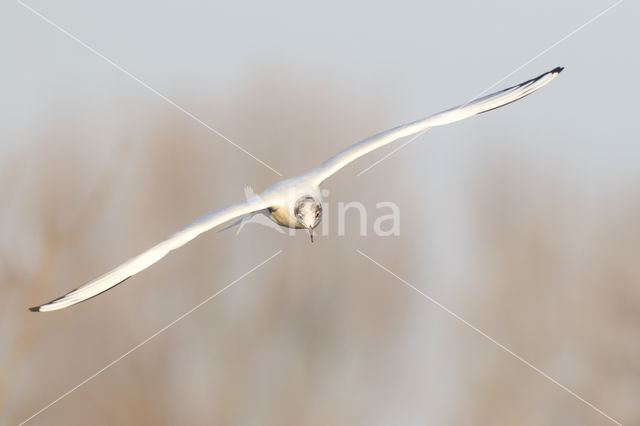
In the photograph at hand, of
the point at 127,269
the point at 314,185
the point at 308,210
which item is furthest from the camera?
the point at 314,185

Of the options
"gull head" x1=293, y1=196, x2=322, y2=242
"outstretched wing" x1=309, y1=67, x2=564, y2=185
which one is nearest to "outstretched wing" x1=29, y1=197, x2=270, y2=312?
"gull head" x1=293, y1=196, x2=322, y2=242

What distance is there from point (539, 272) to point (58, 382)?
19.5ft

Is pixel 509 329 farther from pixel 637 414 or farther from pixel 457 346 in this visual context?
pixel 637 414

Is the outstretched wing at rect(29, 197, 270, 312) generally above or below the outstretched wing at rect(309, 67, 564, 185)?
below

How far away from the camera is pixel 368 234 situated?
10531 mm

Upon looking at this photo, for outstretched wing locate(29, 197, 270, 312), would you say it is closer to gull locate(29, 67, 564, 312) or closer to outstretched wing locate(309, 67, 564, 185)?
gull locate(29, 67, 564, 312)

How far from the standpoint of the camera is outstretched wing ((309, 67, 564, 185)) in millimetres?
6621

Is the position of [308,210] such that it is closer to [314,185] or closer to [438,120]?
[314,185]

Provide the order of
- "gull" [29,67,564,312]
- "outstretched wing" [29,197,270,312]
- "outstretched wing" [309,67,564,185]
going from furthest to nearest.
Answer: "outstretched wing" [309,67,564,185] → "gull" [29,67,564,312] → "outstretched wing" [29,197,270,312]

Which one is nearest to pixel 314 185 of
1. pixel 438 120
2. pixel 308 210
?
pixel 308 210

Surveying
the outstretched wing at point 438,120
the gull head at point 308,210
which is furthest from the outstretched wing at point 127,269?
the outstretched wing at point 438,120

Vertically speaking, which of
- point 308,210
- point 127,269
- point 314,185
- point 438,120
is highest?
point 438,120

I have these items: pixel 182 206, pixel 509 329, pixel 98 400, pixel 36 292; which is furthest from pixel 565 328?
pixel 36 292

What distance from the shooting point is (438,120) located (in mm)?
6641
